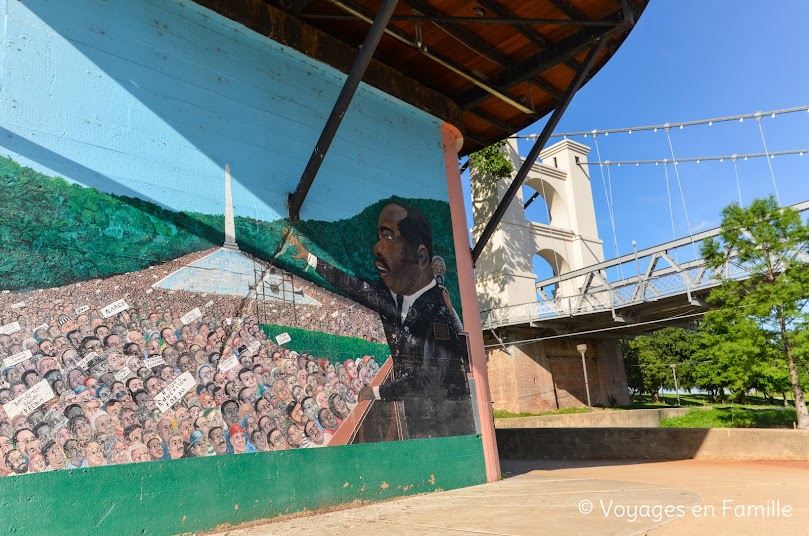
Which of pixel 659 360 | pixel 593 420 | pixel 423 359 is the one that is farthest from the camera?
pixel 659 360

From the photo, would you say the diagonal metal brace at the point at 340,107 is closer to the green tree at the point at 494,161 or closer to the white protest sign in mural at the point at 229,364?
the white protest sign in mural at the point at 229,364

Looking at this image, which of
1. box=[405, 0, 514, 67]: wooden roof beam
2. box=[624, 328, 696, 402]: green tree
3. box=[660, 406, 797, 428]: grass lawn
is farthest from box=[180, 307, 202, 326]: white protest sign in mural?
box=[624, 328, 696, 402]: green tree

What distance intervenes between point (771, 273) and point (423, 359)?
15.9m

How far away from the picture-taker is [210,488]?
584 cm

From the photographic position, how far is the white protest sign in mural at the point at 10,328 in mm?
5000

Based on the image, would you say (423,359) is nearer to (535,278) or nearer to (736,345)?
(736,345)

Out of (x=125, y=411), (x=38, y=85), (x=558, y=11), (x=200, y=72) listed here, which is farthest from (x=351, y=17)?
(x=125, y=411)

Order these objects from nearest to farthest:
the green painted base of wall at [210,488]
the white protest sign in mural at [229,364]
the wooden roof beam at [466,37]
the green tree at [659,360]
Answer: the green painted base of wall at [210,488] → the white protest sign in mural at [229,364] → the wooden roof beam at [466,37] → the green tree at [659,360]

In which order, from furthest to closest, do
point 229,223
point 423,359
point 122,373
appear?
1. point 423,359
2. point 229,223
3. point 122,373

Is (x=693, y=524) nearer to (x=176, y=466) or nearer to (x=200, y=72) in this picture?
(x=176, y=466)

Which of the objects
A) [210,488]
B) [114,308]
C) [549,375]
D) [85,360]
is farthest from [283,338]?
[549,375]

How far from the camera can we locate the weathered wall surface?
5.24m

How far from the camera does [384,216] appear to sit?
348 inches

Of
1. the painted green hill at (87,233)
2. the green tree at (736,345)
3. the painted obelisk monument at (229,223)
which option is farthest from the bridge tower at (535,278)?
the painted green hill at (87,233)
